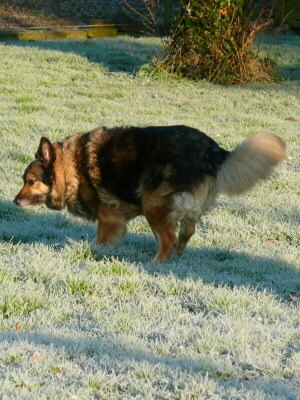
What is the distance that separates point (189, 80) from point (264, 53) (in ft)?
11.9

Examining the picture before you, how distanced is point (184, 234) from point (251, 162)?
1.07 meters

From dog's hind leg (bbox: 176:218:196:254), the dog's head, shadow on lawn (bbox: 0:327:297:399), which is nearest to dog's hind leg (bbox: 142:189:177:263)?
dog's hind leg (bbox: 176:218:196:254)

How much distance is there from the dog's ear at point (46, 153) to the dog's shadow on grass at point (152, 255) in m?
0.70

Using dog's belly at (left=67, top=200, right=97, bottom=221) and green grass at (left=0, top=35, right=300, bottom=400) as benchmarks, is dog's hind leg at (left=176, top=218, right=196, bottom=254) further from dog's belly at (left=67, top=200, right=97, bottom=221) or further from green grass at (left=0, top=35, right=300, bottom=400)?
dog's belly at (left=67, top=200, right=97, bottom=221)

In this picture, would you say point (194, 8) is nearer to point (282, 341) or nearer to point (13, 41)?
point (13, 41)

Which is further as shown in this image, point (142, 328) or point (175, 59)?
point (175, 59)

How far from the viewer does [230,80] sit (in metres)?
15.3

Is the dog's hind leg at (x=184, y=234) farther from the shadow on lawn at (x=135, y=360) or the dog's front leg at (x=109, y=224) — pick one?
the shadow on lawn at (x=135, y=360)

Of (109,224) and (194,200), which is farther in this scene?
(109,224)

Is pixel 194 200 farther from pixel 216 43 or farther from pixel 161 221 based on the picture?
pixel 216 43

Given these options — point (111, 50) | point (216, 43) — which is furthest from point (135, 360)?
point (111, 50)

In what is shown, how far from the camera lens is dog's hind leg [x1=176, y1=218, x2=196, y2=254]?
6309 mm

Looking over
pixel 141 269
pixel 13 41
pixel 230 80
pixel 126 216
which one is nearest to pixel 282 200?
pixel 126 216

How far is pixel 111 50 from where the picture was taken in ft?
60.0
